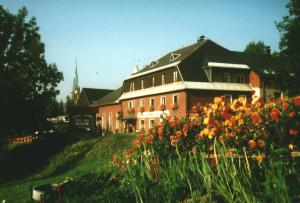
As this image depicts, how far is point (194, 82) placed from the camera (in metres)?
33.2

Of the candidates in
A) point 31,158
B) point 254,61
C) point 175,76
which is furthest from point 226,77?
point 31,158

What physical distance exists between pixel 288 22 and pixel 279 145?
3141 cm

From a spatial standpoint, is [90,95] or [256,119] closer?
[256,119]

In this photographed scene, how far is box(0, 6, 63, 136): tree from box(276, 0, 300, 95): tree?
21.9 metres

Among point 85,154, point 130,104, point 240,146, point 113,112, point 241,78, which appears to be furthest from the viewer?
point 113,112

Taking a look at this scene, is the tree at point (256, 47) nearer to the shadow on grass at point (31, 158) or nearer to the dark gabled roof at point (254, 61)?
the dark gabled roof at point (254, 61)

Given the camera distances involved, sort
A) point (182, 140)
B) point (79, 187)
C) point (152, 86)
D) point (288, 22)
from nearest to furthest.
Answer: point (79, 187) < point (182, 140) < point (288, 22) < point (152, 86)

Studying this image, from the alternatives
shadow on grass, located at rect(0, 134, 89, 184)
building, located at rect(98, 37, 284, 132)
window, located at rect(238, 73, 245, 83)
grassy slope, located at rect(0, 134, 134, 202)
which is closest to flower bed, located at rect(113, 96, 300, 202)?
grassy slope, located at rect(0, 134, 134, 202)

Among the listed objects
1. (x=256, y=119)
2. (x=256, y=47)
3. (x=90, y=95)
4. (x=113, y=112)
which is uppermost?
(x=256, y=47)

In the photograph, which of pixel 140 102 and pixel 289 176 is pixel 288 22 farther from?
pixel 289 176

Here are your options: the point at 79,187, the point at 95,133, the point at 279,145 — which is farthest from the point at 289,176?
the point at 95,133

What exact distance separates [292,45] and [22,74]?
25228 mm

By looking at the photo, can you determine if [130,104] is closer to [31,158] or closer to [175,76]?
[175,76]

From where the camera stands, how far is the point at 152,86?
3866 cm
